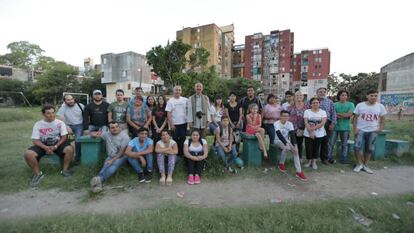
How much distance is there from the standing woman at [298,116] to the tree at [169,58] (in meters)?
22.7

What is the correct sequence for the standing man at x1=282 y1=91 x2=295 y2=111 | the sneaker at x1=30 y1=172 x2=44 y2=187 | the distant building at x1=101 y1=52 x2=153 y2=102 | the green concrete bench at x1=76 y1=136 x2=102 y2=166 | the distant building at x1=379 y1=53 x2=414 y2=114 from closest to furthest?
1. the sneaker at x1=30 y1=172 x2=44 y2=187
2. the green concrete bench at x1=76 y1=136 x2=102 y2=166
3. the standing man at x1=282 y1=91 x2=295 y2=111
4. the distant building at x1=379 y1=53 x2=414 y2=114
5. the distant building at x1=101 y1=52 x2=153 y2=102

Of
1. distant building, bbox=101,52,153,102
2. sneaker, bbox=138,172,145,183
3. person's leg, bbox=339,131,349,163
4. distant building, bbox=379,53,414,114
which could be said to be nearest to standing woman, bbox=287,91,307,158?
person's leg, bbox=339,131,349,163

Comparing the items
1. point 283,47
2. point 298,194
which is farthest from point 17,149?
point 283,47

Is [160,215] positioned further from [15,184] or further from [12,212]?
[15,184]

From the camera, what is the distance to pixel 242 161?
5.36 m

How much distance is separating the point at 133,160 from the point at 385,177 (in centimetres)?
536

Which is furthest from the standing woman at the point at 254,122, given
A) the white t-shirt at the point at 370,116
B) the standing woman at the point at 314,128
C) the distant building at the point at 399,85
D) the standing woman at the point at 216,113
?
the distant building at the point at 399,85

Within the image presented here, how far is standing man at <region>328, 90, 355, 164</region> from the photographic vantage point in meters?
5.42

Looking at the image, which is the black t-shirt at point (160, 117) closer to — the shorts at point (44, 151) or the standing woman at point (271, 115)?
the shorts at point (44, 151)

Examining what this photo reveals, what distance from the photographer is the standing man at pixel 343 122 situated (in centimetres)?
542

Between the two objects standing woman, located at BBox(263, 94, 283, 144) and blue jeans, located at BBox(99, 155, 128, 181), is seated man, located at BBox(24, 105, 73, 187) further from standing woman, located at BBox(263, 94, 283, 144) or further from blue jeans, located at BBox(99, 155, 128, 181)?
standing woman, located at BBox(263, 94, 283, 144)

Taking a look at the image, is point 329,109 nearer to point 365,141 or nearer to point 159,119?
point 365,141

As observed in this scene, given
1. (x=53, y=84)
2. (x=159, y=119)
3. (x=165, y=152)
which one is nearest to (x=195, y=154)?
(x=165, y=152)

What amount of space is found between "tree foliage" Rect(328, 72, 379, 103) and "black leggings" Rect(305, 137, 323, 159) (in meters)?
31.2
